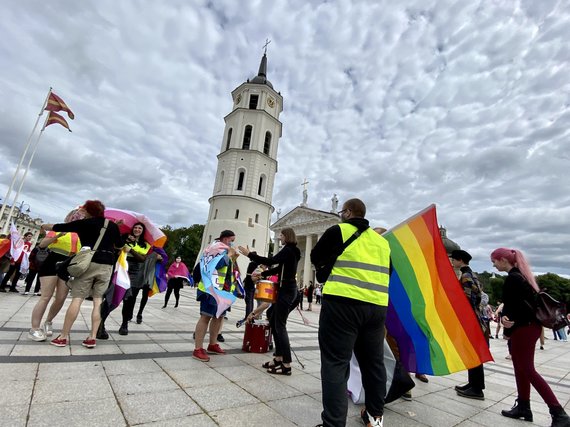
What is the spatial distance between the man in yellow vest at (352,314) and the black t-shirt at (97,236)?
353 cm

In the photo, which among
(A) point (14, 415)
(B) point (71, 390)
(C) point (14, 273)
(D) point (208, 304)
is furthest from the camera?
(C) point (14, 273)

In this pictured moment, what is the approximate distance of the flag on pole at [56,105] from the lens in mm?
18703

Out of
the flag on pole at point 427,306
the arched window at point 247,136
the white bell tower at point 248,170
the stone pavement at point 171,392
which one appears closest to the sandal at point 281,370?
the stone pavement at point 171,392

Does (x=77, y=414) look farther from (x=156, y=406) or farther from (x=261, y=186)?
(x=261, y=186)

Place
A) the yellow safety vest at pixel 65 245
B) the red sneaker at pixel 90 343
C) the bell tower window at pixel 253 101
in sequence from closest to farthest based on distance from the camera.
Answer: the red sneaker at pixel 90 343 < the yellow safety vest at pixel 65 245 < the bell tower window at pixel 253 101

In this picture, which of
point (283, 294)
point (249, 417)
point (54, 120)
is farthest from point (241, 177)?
point (249, 417)

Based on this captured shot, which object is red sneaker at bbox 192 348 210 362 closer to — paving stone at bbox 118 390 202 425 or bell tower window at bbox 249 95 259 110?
paving stone at bbox 118 390 202 425

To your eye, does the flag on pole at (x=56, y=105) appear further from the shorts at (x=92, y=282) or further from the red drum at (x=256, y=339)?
the red drum at (x=256, y=339)

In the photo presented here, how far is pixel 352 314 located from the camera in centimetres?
263

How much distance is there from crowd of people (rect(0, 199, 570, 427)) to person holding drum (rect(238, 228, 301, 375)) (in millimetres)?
15

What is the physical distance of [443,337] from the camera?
13.0 ft

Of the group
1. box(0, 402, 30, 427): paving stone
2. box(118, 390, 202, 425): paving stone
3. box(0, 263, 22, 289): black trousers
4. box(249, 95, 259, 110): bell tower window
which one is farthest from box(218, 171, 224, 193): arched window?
box(0, 402, 30, 427): paving stone

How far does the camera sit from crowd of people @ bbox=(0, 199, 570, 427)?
2654mm

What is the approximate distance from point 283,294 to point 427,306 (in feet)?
6.38
